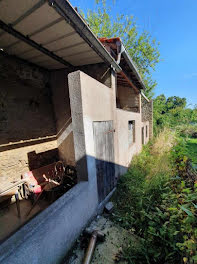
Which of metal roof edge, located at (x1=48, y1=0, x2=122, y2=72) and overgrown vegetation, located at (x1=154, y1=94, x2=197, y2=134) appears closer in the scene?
metal roof edge, located at (x1=48, y1=0, x2=122, y2=72)

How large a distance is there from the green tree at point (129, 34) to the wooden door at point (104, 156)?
51.3ft

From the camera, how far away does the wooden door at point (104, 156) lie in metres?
3.26

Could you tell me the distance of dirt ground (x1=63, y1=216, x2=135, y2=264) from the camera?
85.9 inches

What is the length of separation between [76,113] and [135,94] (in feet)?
24.0

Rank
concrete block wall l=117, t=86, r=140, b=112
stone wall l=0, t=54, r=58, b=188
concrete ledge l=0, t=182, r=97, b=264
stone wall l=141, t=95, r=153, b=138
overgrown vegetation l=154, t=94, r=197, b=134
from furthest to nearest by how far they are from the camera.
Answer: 1. overgrown vegetation l=154, t=94, r=197, b=134
2. stone wall l=141, t=95, r=153, b=138
3. concrete block wall l=117, t=86, r=140, b=112
4. stone wall l=0, t=54, r=58, b=188
5. concrete ledge l=0, t=182, r=97, b=264

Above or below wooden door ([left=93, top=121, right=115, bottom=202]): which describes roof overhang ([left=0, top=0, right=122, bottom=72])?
above

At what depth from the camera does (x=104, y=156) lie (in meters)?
3.61

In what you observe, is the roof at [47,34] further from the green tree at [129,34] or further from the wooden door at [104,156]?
the green tree at [129,34]

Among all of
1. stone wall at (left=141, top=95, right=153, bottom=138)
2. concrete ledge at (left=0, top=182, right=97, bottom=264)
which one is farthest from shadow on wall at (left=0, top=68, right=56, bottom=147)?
stone wall at (left=141, top=95, right=153, bottom=138)

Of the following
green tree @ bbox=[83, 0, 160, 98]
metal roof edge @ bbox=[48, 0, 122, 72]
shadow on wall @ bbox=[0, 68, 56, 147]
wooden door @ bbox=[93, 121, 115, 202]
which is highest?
green tree @ bbox=[83, 0, 160, 98]

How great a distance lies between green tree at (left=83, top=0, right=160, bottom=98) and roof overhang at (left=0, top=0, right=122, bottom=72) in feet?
45.3

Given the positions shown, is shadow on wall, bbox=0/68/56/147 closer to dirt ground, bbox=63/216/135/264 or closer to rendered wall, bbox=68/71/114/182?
rendered wall, bbox=68/71/114/182

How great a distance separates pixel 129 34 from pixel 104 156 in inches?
694

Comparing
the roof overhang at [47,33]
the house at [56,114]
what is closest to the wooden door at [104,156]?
the house at [56,114]
